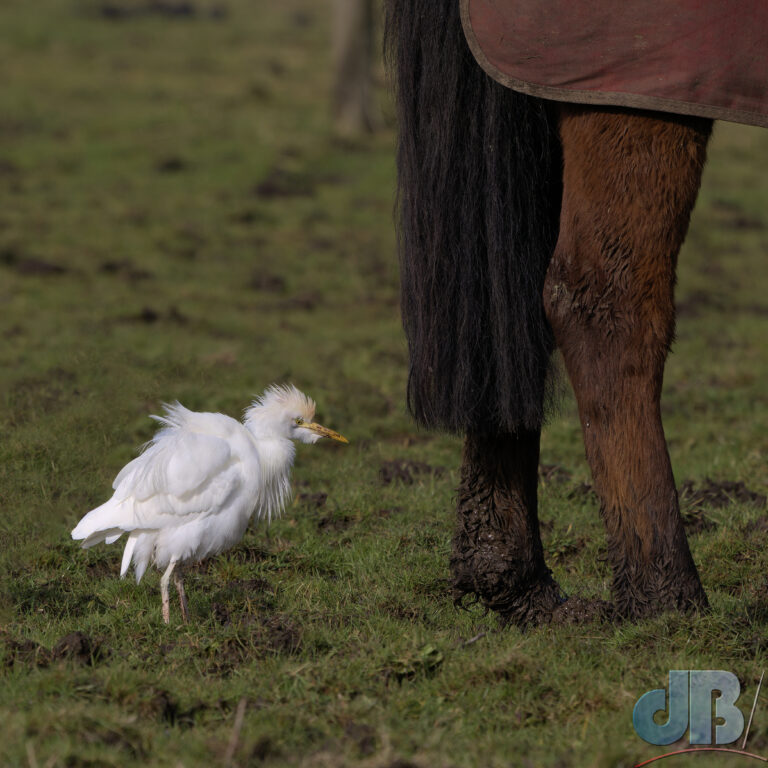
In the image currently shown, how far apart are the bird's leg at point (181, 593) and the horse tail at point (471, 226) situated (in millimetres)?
1303

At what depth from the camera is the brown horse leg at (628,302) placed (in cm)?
341

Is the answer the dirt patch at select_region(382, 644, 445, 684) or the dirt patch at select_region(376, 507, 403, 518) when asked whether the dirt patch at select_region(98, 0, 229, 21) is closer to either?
the dirt patch at select_region(376, 507, 403, 518)

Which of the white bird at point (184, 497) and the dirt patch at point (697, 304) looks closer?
the white bird at point (184, 497)

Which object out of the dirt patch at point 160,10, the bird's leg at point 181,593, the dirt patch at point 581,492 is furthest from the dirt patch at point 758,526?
the dirt patch at point 160,10

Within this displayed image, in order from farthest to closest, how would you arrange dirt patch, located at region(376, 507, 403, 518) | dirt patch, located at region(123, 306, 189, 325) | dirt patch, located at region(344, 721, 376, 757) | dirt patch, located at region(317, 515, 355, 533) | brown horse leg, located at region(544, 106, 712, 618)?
1. dirt patch, located at region(123, 306, 189, 325)
2. dirt patch, located at region(376, 507, 403, 518)
3. dirt patch, located at region(317, 515, 355, 533)
4. brown horse leg, located at region(544, 106, 712, 618)
5. dirt patch, located at region(344, 721, 376, 757)

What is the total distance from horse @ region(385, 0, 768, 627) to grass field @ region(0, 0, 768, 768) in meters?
0.28

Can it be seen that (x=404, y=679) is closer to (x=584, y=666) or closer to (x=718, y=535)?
(x=584, y=666)

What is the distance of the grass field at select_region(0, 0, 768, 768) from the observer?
128 inches

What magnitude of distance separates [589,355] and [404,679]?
1.14 meters

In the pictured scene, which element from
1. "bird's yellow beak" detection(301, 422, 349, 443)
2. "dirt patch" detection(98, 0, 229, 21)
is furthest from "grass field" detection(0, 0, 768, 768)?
"dirt patch" detection(98, 0, 229, 21)

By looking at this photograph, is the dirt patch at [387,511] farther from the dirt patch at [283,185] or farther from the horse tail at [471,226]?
the dirt patch at [283,185]

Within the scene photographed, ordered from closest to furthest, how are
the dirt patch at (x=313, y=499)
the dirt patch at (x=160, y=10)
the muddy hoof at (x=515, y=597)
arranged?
the muddy hoof at (x=515, y=597)
the dirt patch at (x=313, y=499)
the dirt patch at (x=160, y=10)

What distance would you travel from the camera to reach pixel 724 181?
1499 centimetres

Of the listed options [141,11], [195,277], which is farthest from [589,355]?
[141,11]
